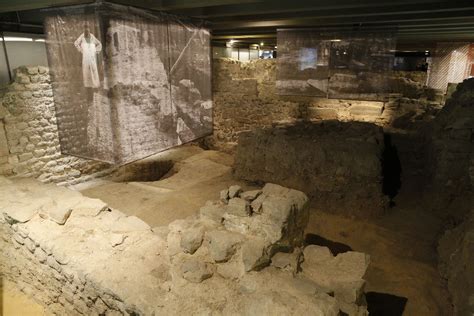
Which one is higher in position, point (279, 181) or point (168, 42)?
point (168, 42)

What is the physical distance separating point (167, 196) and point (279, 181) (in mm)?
2217

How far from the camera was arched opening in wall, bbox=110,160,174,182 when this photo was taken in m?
8.08

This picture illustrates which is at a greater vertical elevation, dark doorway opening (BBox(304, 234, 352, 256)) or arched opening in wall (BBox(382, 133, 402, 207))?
arched opening in wall (BBox(382, 133, 402, 207))

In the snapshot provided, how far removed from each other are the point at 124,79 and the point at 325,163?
3800mm

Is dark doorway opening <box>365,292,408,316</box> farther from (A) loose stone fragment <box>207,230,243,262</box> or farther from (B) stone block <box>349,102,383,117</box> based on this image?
(B) stone block <box>349,102,383,117</box>

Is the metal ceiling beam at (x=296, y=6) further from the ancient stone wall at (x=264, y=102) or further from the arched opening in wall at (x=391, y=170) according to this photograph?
the ancient stone wall at (x=264, y=102)

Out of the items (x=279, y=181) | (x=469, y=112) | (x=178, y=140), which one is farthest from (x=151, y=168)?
(x=469, y=112)

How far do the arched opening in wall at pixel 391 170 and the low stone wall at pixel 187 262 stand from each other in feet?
12.3

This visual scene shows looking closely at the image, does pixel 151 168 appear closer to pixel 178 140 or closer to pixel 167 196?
pixel 167 196

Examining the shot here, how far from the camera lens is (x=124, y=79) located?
3.31 m

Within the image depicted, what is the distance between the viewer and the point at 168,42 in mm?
3828

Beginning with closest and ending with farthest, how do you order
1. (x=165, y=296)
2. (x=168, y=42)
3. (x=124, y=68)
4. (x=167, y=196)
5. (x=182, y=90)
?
(x=165, y=296), (x=124, y=68), (x=168, y=42), (x=182, y=90), (x=167, y=196)

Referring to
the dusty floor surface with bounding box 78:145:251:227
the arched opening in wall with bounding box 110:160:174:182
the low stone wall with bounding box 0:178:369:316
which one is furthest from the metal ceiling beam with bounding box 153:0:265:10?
the arched opening in wall with bounding box 110:160:174:182

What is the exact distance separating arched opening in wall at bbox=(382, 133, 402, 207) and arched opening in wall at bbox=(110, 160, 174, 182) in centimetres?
529
